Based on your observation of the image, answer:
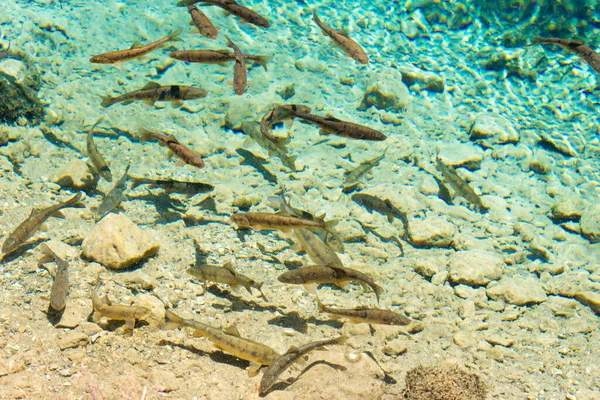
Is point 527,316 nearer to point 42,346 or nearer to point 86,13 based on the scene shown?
point 42,346

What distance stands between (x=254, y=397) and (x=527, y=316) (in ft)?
11.7

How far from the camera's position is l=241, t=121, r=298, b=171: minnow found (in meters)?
7.19

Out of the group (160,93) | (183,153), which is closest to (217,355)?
(183,153)

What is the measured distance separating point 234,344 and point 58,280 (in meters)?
1.95

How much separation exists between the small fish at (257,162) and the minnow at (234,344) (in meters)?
3.50

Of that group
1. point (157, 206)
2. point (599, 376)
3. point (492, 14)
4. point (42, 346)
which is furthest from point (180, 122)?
point (492, 14)

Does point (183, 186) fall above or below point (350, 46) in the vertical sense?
below

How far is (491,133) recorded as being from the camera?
8.61 metres

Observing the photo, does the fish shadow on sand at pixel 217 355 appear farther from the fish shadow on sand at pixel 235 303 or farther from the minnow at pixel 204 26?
the minnow at pixel 204 26

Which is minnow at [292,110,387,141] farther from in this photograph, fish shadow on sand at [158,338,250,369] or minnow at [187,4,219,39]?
fish shadow on sand at [158,338,250,369]

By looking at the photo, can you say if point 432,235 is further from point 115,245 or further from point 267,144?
point 115,245

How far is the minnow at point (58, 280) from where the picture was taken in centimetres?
409

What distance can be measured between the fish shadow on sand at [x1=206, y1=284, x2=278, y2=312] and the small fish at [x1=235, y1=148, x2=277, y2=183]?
2618 millimetres

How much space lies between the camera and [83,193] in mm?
6242
